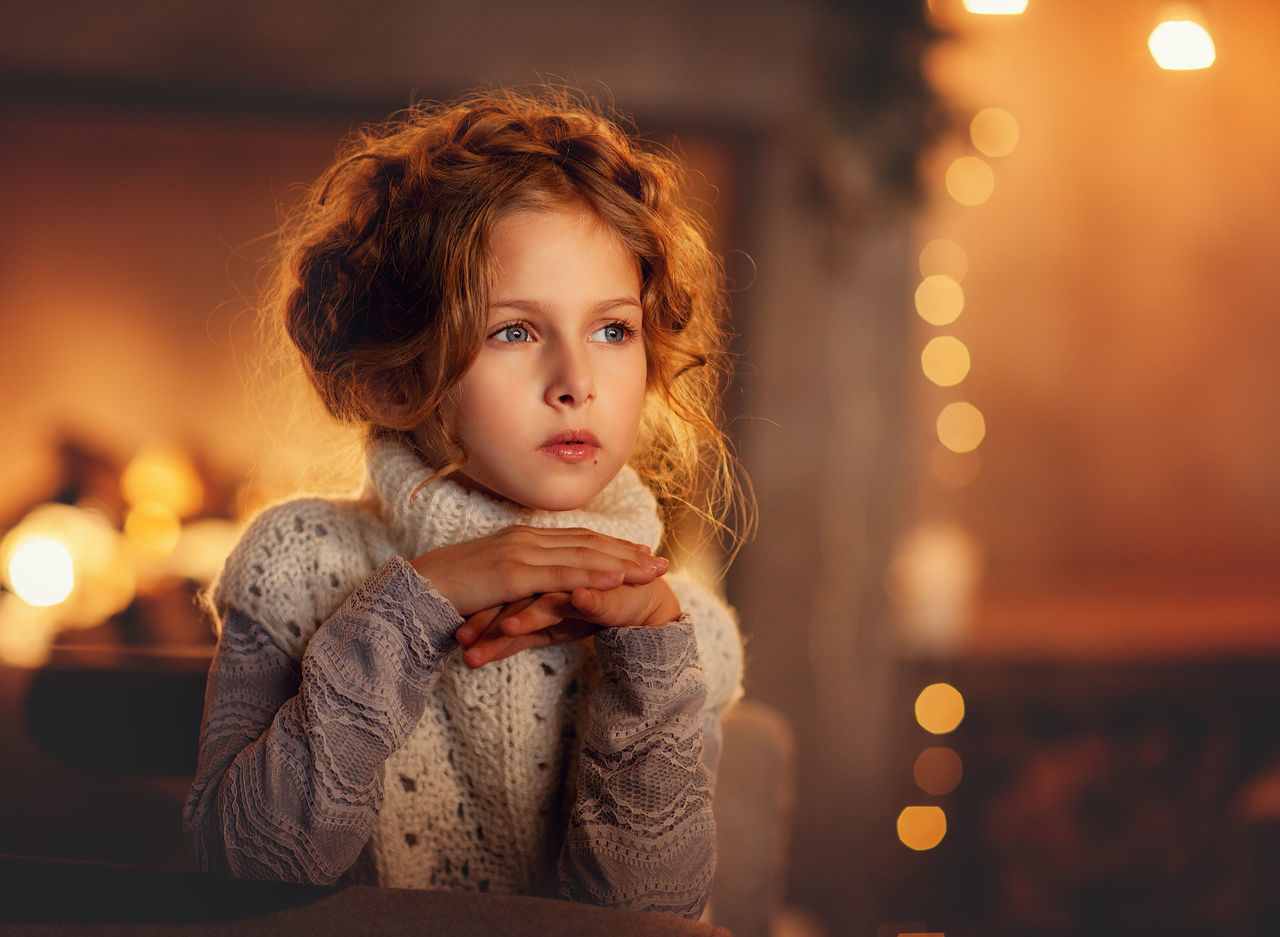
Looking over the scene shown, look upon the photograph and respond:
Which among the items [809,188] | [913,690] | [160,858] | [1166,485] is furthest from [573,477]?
[1166,485]

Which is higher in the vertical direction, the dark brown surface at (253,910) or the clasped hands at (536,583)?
the clasped hands at (536,583)

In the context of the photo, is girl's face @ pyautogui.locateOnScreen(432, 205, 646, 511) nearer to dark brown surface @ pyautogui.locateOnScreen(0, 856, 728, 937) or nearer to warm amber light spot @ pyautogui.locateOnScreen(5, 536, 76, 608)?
dark brown surface @ pyautogui.locateOnScreen(0, 856, 728, 937)

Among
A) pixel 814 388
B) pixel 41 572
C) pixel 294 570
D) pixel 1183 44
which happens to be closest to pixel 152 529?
pixel 41 572

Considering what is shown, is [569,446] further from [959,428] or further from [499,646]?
[959,428]

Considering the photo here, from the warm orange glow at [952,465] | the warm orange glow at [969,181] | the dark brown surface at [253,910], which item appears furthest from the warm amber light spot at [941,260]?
the dark brown surface at [253,910]

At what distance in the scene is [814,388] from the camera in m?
2.13

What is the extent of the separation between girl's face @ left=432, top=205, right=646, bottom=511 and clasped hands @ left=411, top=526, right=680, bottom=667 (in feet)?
0.13

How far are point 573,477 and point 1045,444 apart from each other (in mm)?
2601

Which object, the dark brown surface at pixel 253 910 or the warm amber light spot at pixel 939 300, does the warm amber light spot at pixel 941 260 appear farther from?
the dark brown surface at pixel 253 910

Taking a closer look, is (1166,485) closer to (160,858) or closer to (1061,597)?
(1061,597)

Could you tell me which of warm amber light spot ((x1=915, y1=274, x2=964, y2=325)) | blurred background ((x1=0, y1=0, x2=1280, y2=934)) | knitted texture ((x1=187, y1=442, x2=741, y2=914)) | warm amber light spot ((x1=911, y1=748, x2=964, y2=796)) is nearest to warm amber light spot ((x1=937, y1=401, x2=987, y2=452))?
blurred background ((x1=0, y1=0, x2=1280, y2=934))

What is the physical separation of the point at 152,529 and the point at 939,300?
1859mm

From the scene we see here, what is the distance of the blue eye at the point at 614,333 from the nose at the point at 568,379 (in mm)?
41

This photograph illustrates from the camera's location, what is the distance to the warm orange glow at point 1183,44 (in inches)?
60.1
